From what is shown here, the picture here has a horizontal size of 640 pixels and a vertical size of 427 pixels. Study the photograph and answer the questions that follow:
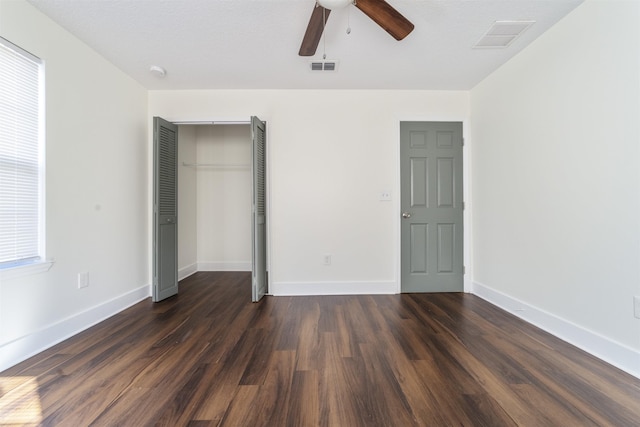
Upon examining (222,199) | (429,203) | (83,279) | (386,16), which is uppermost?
(386,16)

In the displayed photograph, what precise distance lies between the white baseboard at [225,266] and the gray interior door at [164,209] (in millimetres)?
1216

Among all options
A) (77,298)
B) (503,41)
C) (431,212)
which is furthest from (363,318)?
(503,41)

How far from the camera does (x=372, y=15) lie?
170 cm

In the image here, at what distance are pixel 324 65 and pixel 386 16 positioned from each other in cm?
112

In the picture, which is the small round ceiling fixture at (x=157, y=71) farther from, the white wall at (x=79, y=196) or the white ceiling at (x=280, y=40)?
the white wall at (x=79, y=196)

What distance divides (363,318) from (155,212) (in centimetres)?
253

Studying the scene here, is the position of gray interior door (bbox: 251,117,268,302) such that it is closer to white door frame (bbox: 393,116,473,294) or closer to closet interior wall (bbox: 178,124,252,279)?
closet interior wall (bbox: 178,124,252,279)

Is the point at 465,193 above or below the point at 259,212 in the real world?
above

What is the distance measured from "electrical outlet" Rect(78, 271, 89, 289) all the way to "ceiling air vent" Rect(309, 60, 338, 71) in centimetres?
285

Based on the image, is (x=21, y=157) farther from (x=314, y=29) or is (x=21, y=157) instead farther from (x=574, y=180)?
(x=574, y=180)

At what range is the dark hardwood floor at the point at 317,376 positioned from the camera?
1332 mm

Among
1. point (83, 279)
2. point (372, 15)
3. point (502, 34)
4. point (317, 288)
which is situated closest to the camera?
point (372, 15)

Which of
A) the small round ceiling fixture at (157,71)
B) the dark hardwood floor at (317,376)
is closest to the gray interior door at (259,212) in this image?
the dark hardwood floor at (317,376)

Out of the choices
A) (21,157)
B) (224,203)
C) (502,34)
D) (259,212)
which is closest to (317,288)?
(259,212)
